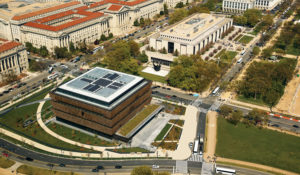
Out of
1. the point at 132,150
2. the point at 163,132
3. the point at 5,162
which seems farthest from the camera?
the point at 163,132

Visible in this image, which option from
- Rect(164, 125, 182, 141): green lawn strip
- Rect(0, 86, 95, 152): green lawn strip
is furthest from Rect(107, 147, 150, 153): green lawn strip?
Rect(0, 86, 95, 152): green lawn strip

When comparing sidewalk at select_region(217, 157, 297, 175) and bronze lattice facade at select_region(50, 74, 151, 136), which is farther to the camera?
bronze lattice facade at select_region(50, 74, 151, 136)

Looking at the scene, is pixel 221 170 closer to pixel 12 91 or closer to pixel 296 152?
pixel 296 152

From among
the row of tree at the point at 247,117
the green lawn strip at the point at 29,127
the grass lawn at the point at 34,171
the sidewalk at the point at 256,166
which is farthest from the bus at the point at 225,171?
the green lawn strip at the point at 29,127

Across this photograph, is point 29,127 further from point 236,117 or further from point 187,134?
point 236,117

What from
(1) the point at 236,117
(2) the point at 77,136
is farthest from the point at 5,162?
(1) the point at 236,117

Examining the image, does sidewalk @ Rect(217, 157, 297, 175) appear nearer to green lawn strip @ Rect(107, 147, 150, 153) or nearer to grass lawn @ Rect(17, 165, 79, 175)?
green lawn strip @ Rect(107, 147, 150, 153)

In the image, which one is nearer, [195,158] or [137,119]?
[195,158]
